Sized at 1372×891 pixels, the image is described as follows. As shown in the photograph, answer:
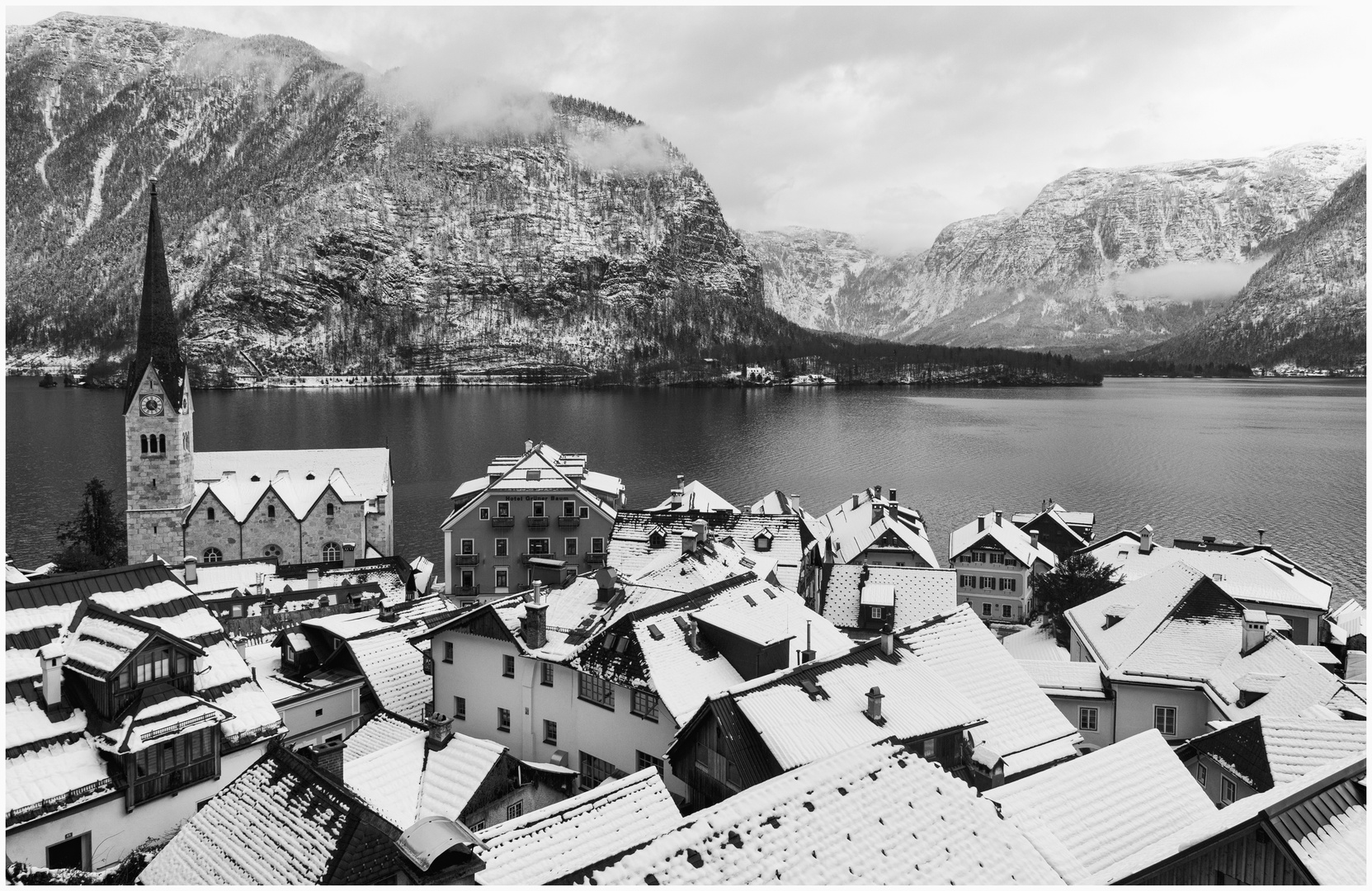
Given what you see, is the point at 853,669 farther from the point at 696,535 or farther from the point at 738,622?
the point at 696,535

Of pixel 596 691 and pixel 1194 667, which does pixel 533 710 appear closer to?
pixel 596 691

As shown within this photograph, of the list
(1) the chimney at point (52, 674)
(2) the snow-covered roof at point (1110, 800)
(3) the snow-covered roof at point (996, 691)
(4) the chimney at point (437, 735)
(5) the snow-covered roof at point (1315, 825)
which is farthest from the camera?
(3) the snow-covered roof at point (996, 691)

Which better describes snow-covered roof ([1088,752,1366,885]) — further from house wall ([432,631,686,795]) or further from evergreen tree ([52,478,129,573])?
evergreen tree ([52,478,129,573])

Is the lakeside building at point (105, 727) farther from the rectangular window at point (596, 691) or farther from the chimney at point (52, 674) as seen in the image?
the rectangular window at point (596, 691)

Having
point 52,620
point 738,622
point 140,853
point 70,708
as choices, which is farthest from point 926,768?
point 52,620

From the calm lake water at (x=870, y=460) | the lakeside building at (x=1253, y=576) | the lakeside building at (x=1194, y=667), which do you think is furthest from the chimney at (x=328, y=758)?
the calm lake water at (x=870, y=460)

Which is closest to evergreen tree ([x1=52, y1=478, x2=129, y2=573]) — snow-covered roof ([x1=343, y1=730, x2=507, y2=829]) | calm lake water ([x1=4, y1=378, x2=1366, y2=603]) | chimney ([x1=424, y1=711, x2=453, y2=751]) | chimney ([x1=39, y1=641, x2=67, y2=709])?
calm lake water ([x1=4, y1=378, x2=1366, y2=603])
